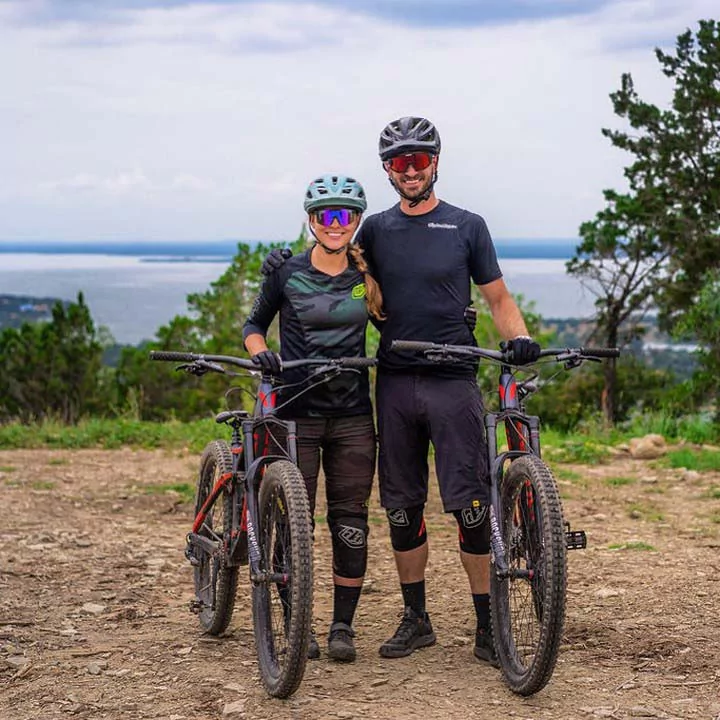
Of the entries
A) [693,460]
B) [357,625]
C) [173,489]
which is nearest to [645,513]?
[693,460]

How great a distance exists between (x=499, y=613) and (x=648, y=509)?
4083 millimetres

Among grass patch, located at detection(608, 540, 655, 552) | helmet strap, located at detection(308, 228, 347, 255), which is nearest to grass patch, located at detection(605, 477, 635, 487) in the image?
grass patch, located at detection(608, 540, 655, 552)

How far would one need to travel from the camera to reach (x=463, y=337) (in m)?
4.98

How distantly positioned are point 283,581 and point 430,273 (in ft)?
4.42

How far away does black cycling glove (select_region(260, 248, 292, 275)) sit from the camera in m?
4.95

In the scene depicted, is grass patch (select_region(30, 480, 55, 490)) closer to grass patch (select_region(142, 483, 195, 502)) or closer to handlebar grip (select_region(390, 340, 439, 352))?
grass patch (select_region(142, 483, 195, 502))

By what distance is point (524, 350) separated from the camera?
4543 mm

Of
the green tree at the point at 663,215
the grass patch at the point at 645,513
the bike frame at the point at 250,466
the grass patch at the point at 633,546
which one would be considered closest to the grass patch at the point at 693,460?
the grass patch at the point at 645,513

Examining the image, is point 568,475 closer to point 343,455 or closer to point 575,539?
point 343,455

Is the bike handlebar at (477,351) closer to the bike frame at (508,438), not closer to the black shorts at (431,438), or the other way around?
the bike frame at (508,438)

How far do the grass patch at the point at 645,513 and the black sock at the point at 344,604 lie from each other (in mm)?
3638

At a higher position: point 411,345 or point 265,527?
point 411,345

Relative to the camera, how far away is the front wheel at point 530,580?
4223 mm

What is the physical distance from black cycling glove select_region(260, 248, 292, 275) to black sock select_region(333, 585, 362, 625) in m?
1.33
